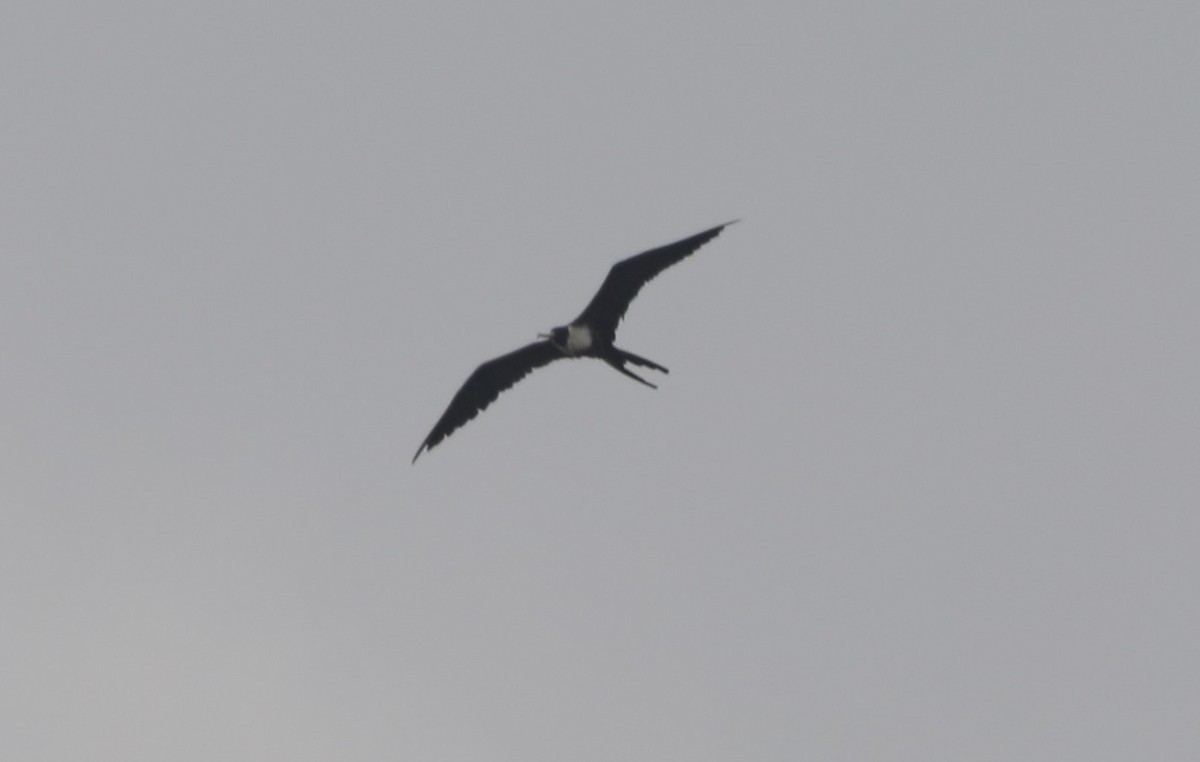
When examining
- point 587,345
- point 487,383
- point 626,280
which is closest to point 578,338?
point 587,345

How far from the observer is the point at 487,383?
2273 cm

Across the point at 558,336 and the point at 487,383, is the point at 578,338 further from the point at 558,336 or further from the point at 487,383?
the point at 487,383

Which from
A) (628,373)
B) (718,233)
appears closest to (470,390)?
(628,373)

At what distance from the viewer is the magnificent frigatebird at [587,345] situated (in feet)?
67.1

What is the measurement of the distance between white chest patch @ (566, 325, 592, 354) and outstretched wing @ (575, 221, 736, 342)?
0.08 meters

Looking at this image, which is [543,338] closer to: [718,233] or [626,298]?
[626,298]

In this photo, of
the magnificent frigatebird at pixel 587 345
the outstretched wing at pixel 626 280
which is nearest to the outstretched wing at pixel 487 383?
the magnificent frigatebird at pixel 587 345

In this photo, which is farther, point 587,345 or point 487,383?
point 487,383

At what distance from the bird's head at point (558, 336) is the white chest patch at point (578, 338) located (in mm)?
69

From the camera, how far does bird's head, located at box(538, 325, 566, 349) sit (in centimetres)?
2141

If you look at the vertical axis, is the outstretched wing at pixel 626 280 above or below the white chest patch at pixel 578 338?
above

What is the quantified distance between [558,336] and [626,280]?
3.87 feet

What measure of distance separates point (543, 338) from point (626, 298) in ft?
3.84

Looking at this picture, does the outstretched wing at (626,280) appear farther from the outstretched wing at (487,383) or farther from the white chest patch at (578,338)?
the outstretched wing at (487,383)
